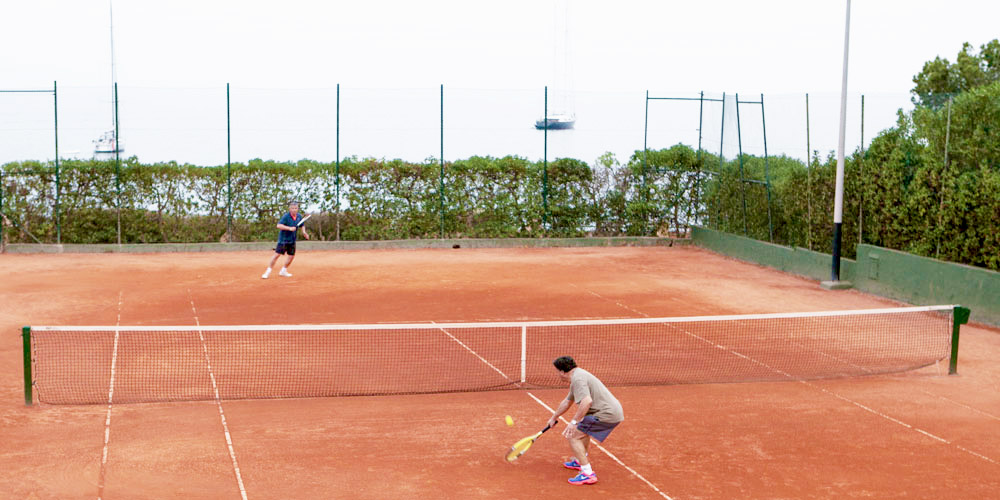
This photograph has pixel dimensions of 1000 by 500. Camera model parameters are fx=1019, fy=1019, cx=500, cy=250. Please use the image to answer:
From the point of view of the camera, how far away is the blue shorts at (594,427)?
867cm

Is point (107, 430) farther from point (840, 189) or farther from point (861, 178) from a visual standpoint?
point (861, 178)

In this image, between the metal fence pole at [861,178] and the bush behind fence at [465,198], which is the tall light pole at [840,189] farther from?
the bush behind fence at [465,198]

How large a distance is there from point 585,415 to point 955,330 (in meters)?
6.31

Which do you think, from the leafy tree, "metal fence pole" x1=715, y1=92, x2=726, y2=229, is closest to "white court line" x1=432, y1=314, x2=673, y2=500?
"metal fence pole" x1=715, y1=92, x2=726, y2=229

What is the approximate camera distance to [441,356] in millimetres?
13086

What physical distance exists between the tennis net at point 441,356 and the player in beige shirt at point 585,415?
102 inches

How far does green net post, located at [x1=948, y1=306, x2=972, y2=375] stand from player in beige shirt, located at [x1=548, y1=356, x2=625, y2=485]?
5.92 metres

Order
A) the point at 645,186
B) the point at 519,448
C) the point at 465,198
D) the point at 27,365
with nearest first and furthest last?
the point at 519,448 → the point at 27,365 → the point at 465,198 → the point at 645,186

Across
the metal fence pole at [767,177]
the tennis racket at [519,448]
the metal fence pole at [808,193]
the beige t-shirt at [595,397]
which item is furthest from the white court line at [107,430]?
the metal fence pole at [767,177]

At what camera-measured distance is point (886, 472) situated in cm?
898

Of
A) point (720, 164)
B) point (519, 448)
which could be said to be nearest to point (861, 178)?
point (720, 164)

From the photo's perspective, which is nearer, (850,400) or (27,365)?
(27,365)

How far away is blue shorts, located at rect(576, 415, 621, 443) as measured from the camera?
8.67 m

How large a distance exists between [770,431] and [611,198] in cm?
1605
